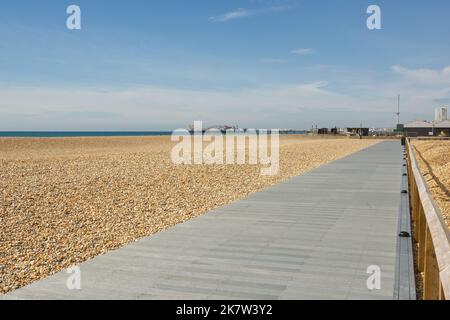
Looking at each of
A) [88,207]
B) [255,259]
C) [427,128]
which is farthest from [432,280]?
[427,128]

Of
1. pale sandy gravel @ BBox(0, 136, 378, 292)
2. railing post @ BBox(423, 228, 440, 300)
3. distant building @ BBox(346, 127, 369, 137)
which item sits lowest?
pale sandy gravel @ BBox(0, 136, 378, 292)

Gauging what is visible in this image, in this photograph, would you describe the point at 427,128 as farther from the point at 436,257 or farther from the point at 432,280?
the point at 436,257

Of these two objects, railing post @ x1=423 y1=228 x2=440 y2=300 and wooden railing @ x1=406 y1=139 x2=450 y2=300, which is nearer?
wooden railing @ x1=406 y1=139 x2=450 y2=300

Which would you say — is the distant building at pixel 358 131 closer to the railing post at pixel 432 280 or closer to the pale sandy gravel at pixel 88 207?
the pale sandy gravel at pixel 88 207

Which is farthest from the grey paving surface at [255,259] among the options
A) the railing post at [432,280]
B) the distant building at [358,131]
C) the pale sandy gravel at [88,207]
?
the distant building at [358,131]

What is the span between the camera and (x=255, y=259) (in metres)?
4.43

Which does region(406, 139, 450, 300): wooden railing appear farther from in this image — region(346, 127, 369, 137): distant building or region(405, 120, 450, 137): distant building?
region(346, 127, 369, 137): distant building

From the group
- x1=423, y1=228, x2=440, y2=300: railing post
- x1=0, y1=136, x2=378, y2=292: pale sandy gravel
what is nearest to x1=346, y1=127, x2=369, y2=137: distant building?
x1=0, y1=136, x2=378, y2=292: pale sandy gravel

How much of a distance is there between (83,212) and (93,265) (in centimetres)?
414

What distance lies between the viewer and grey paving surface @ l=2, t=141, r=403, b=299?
139 inches

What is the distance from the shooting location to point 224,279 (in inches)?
150
